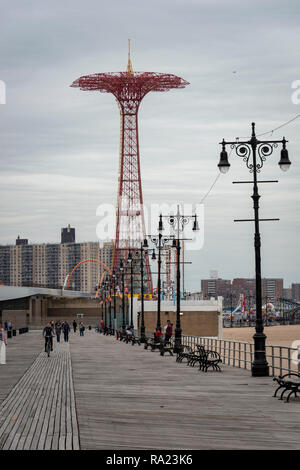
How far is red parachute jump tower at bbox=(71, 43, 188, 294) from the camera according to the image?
110m

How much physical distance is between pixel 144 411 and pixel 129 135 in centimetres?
9768

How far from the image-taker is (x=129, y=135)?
368 ft

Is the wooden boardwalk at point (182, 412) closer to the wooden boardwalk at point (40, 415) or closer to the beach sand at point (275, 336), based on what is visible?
the wooden boardwalk at point (40, 415)

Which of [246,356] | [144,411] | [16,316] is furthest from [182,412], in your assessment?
[16,316]

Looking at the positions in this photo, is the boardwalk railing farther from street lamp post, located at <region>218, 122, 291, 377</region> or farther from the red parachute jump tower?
the red parachute jump tower

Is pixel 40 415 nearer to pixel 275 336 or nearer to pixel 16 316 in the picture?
pixel 275 336

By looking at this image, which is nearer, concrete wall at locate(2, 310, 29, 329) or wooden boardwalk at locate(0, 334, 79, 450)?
wooden boardwalk at locate(0, 334, 79, 450)

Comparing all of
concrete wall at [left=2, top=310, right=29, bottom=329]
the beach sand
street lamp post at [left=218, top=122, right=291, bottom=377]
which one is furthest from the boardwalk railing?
concrete wall at [left=2, top=310, right=29, bottom=329]

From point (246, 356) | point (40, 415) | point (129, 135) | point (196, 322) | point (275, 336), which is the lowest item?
point (275, 336)

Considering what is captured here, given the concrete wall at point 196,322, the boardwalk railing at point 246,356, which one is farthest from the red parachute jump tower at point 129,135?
the boardwalk railing at point 246,356

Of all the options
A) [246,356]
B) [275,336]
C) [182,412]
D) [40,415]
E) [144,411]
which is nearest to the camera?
[40,415]

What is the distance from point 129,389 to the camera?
68.0 feet
